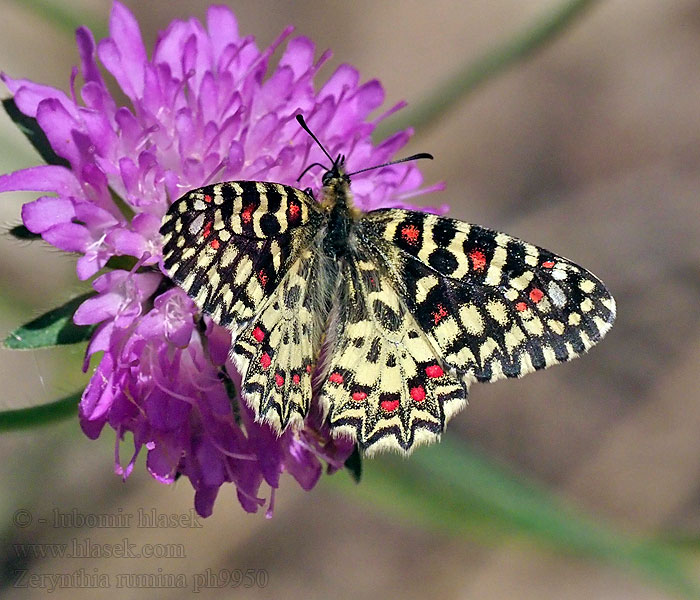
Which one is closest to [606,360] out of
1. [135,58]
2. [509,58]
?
[509,58]

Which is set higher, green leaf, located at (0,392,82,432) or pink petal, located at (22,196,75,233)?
pink petal, located at (22,196,75,233)

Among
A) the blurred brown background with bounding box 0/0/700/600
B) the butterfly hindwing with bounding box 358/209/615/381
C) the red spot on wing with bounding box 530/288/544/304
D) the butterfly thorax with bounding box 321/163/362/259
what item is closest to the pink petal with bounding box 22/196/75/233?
the butterfly thorax with bounding box 321/163/362/259

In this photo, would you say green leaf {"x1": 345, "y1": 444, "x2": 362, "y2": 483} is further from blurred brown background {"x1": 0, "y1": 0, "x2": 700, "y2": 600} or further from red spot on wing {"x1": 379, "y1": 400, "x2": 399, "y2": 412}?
blurred brown background {"x1": 0, "y1": 0, "x2": 700, "y2": 600}

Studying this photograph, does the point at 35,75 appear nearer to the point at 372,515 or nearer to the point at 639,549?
the point at 372,515

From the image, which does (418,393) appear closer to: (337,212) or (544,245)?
(337,212)

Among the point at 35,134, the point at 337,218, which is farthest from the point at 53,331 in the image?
the point at 337,218

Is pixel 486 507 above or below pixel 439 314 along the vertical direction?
below

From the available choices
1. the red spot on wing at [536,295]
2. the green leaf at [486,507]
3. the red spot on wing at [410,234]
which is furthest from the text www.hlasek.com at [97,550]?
the red spot on wing at [536,295]
